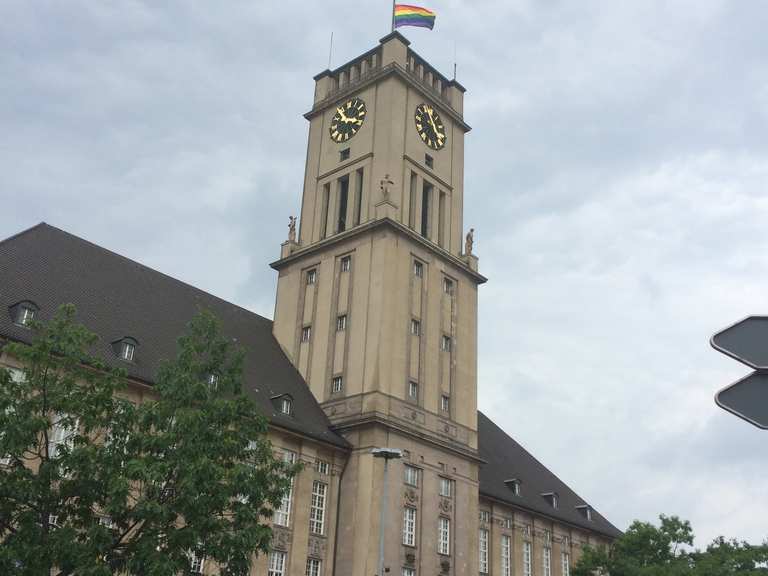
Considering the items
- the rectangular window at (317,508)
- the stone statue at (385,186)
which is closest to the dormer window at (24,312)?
the rectangular window at (317,508)

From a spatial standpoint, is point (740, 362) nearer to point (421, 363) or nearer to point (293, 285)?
point (421, 363)

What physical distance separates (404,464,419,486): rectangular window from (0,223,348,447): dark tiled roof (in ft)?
11.3

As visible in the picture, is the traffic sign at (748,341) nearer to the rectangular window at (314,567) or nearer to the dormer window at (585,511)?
the rectangular window at (314,567)

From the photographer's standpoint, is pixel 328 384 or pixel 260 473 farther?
pixel 328 384

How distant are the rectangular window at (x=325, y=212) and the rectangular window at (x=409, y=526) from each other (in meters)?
17.3

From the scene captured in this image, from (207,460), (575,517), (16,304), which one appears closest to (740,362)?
(207,460)

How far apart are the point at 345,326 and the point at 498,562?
16172 millimetres

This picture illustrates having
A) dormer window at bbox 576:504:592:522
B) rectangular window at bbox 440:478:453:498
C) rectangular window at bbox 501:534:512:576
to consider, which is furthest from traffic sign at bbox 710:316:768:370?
dormer window at bbox 576:504:592:522

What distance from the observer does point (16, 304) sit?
114 ft

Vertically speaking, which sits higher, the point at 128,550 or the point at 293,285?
the point at 293,285

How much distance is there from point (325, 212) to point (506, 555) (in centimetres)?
2280

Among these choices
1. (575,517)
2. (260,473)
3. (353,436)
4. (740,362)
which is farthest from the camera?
(575,517)

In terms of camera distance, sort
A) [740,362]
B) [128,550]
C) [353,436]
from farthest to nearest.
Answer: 1. [353,436]
2. [128,550]
3. [740,362]

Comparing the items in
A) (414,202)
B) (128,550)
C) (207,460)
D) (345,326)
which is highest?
(414,202)
